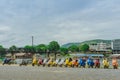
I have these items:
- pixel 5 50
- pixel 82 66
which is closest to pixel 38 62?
pixel 82 66

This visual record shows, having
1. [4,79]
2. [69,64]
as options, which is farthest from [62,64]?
[4,79]

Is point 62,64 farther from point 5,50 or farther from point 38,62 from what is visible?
point 5,50

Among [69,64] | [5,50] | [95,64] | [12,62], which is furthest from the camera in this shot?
[5,50]

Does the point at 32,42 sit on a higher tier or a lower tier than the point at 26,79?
higher

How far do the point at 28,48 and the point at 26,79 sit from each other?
14924cm

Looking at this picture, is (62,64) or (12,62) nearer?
(62,64)

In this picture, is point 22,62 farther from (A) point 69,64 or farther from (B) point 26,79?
(B) point 26,79

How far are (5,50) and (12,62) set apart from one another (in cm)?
8687

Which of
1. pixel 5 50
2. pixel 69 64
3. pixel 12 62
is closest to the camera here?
pixel 69 64

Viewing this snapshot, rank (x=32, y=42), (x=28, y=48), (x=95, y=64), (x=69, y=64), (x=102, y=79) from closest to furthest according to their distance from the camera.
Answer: (x=102, y=79), (x=95, y=64), (x=69, y=64), (x=32, y=42), (x=28, y=48)

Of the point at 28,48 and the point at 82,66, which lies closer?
the point at 82,66

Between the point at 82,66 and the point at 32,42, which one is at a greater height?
the point at 32,42

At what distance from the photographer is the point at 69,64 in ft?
148

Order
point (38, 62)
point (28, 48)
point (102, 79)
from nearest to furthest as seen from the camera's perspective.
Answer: point (102, 79)
point (38, 62)
point (28, 48)
